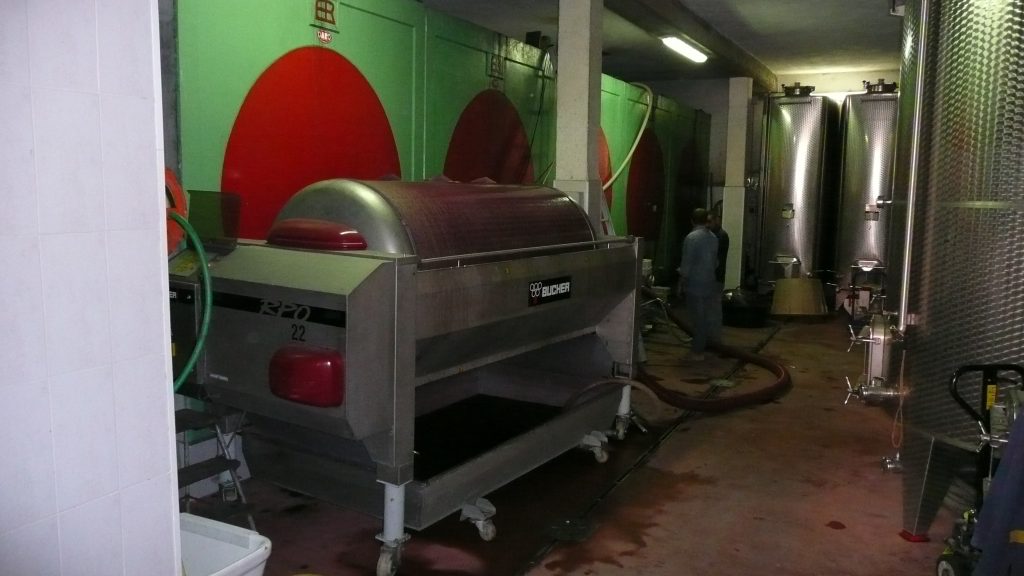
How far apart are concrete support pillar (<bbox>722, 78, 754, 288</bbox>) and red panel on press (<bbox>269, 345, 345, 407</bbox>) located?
853 cm

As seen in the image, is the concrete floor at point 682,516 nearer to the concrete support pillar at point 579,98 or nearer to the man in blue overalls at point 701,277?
the concrete support pillar at point 579,98

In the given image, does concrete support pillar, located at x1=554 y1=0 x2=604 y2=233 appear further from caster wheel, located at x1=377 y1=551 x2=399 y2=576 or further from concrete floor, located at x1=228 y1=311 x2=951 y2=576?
caster wheel, located at x1=377 y1=551 x2=399 y2=576

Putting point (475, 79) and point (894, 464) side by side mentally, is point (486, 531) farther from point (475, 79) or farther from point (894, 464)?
point (475, 79)

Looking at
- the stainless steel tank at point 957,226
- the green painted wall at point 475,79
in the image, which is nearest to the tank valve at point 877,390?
the stainless steel tank at point 957,226

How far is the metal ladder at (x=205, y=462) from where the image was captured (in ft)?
10.2

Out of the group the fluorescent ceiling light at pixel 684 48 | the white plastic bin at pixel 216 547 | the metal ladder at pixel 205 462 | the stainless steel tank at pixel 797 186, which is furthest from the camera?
the stainless steel tank at pixel 797 186

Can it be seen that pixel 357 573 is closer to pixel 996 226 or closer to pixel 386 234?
pixel 386 234

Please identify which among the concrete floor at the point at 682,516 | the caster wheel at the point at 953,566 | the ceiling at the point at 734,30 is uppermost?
the ceiling at the point at 734,30

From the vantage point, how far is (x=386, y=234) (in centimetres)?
307

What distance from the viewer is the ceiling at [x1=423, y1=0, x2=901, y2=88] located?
22.4 feet

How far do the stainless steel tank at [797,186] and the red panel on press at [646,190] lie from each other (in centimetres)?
140

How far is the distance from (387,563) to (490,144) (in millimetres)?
3667

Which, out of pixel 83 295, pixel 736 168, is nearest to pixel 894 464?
pixel 83 295

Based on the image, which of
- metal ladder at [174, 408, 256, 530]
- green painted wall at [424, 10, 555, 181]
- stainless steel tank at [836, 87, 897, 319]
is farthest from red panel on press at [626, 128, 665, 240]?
metal ladder at [174, 408, 256, 530]
